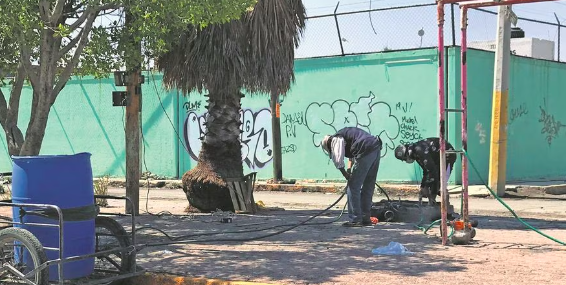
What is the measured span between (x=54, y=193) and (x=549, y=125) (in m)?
18.0

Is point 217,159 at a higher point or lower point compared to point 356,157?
lower

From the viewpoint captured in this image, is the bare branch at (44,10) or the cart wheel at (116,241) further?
the bare branch at (44,10)

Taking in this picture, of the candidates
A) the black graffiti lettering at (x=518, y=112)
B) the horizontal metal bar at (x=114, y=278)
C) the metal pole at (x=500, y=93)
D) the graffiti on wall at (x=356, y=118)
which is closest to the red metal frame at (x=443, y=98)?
the horizontal metal bar at (x=114, y=278)

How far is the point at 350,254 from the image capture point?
27.3 feet

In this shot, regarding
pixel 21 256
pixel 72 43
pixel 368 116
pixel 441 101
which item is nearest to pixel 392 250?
pixel 441 101

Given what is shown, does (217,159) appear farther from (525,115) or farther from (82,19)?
(525,115)

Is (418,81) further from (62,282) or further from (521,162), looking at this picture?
(62,282)

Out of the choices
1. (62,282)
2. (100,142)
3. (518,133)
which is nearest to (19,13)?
(62,282)

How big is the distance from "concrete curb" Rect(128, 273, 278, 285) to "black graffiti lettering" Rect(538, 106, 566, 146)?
16.3 m

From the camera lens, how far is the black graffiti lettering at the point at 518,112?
20.0 metres

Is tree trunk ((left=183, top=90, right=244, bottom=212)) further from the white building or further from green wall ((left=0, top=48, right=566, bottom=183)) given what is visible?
the white building

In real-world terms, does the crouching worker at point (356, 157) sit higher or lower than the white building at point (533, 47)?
lower

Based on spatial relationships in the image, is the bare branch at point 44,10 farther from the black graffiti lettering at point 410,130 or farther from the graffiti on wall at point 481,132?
the graffiti on wall at point 481,132

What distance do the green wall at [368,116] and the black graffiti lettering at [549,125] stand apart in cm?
3
